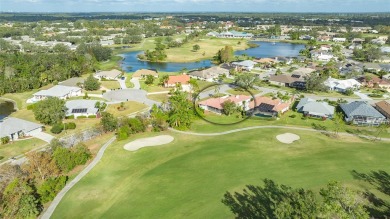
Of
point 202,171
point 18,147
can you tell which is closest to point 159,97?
point 18,147


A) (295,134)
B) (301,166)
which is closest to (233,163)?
(301,166)

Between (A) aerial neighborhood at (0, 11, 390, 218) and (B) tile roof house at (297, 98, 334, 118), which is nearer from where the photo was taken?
(A) aerial neighborhood at (0, 11, 390, 218)

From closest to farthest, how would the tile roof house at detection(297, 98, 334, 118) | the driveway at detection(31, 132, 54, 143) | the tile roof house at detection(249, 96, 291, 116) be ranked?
the driveway at detection(31, 132, 54, 143) < the tile roof house at detection(297, 98, 334, 118) < the tile roof house at detection(249, 96, 291, 116)

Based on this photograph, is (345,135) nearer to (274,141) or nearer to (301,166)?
(274,141)

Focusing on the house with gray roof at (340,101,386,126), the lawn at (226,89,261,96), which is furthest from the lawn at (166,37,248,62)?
the house with gray roof at (340,101,386,126)

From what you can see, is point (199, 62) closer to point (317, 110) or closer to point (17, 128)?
point (317, 110)

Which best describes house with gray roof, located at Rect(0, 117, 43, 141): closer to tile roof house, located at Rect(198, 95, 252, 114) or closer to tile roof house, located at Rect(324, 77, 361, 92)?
tile roof house, located at Rect(198, 95, 252, 114)
